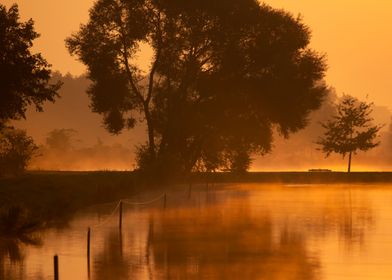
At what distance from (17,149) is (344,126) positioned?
3796 cm

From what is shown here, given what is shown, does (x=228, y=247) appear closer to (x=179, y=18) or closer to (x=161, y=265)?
(x=161, y=265)

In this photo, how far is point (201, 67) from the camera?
240ft

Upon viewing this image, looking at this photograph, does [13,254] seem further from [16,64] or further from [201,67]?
[201,67]

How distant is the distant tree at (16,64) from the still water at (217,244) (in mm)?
6687

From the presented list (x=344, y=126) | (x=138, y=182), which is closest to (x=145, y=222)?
(x=138, y=182)

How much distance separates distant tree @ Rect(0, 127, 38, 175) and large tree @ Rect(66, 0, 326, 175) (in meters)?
7.91

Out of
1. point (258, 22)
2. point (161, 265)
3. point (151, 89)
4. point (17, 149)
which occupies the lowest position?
point (161, 265)

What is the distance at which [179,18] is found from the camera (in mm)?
71188

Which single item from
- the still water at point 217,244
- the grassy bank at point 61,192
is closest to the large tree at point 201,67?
the grassy bank at point 61,192

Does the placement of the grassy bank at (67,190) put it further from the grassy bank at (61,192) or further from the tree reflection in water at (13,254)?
the tree reflection in water at (13,254)

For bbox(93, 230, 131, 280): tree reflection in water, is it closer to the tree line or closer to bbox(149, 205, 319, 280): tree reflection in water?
bbox(149, 205, 319, 280): tree reflection in water

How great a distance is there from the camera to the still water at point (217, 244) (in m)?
23.2

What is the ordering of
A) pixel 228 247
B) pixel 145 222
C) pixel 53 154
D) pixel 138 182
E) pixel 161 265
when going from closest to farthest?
pixel 161 265
pixel 228 247
pixel 145 222
pixel 138 182
pixel 53 154

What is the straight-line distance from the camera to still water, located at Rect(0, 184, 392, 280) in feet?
76.1
